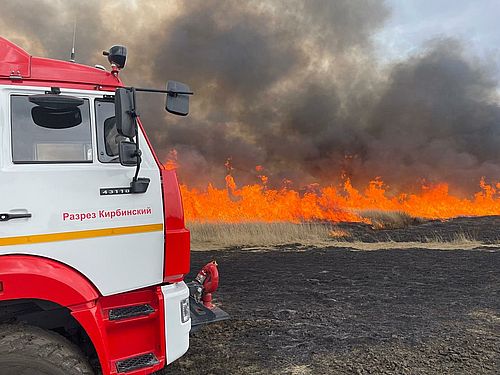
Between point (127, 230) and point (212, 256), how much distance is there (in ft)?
28.0

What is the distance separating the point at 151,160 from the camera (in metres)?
3.50

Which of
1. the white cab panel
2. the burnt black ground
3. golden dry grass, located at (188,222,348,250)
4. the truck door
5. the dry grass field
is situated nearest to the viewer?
the truck door

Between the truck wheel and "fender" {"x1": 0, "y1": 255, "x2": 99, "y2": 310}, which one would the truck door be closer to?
"fender" {"x1": 0, "y1": 255, "x2": 99, "y2": 310}

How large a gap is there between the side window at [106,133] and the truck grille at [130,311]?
120 cm

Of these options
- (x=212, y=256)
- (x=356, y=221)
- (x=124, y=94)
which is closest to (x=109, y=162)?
(x=124, y=94)

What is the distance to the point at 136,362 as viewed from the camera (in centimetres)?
327

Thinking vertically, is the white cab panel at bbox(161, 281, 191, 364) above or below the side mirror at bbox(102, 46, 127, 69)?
below

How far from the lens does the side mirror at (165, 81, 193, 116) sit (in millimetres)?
3434

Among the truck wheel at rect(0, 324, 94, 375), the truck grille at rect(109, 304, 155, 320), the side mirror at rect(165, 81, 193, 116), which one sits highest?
the side mirror at rect(165, 81, 193, 116)

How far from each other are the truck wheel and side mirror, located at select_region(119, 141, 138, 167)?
136 cm

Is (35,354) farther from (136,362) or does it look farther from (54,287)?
(136,362)

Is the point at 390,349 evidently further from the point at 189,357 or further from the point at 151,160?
the point at 151,160

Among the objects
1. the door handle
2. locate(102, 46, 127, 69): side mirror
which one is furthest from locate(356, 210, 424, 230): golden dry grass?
the door handle

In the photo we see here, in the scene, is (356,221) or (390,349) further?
(356,221)
